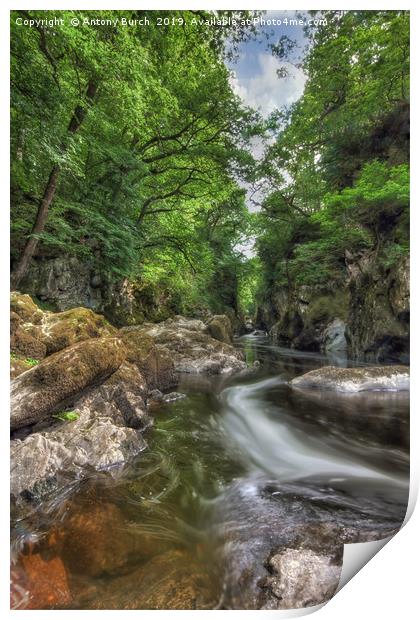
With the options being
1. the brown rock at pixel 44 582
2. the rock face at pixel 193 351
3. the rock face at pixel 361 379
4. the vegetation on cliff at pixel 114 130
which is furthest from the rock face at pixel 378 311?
the brown rock at pixel 44 582

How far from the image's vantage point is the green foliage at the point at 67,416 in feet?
9.91

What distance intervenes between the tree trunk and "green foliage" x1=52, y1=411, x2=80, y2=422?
1651 mm

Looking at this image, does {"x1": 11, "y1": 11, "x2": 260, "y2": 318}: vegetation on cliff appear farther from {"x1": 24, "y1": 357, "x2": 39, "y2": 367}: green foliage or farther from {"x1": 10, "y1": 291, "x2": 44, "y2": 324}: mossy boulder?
{"x1": 24, "y1": 357, "x2": 39, "y2": 367}: green foliage

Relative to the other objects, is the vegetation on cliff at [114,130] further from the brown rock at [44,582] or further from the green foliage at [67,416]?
the brown rock at [44,582]

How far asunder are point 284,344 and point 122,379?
13.0 meters

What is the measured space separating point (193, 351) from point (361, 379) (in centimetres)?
543

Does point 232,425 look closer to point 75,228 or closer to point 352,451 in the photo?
point 352,451

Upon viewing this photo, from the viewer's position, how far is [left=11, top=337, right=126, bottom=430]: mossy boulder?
2.66 metres

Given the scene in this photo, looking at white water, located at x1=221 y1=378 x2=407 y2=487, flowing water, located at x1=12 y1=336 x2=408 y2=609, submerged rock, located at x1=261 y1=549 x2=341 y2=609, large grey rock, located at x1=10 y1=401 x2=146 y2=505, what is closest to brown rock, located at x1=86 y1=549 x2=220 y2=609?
flowing water, located at x1=12 y1=336 x2=408 y2=609

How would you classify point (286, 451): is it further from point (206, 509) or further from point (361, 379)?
point (361, 379)

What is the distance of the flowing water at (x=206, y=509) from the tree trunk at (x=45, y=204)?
239cm

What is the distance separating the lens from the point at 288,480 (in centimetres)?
292

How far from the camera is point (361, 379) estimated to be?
6156mm
